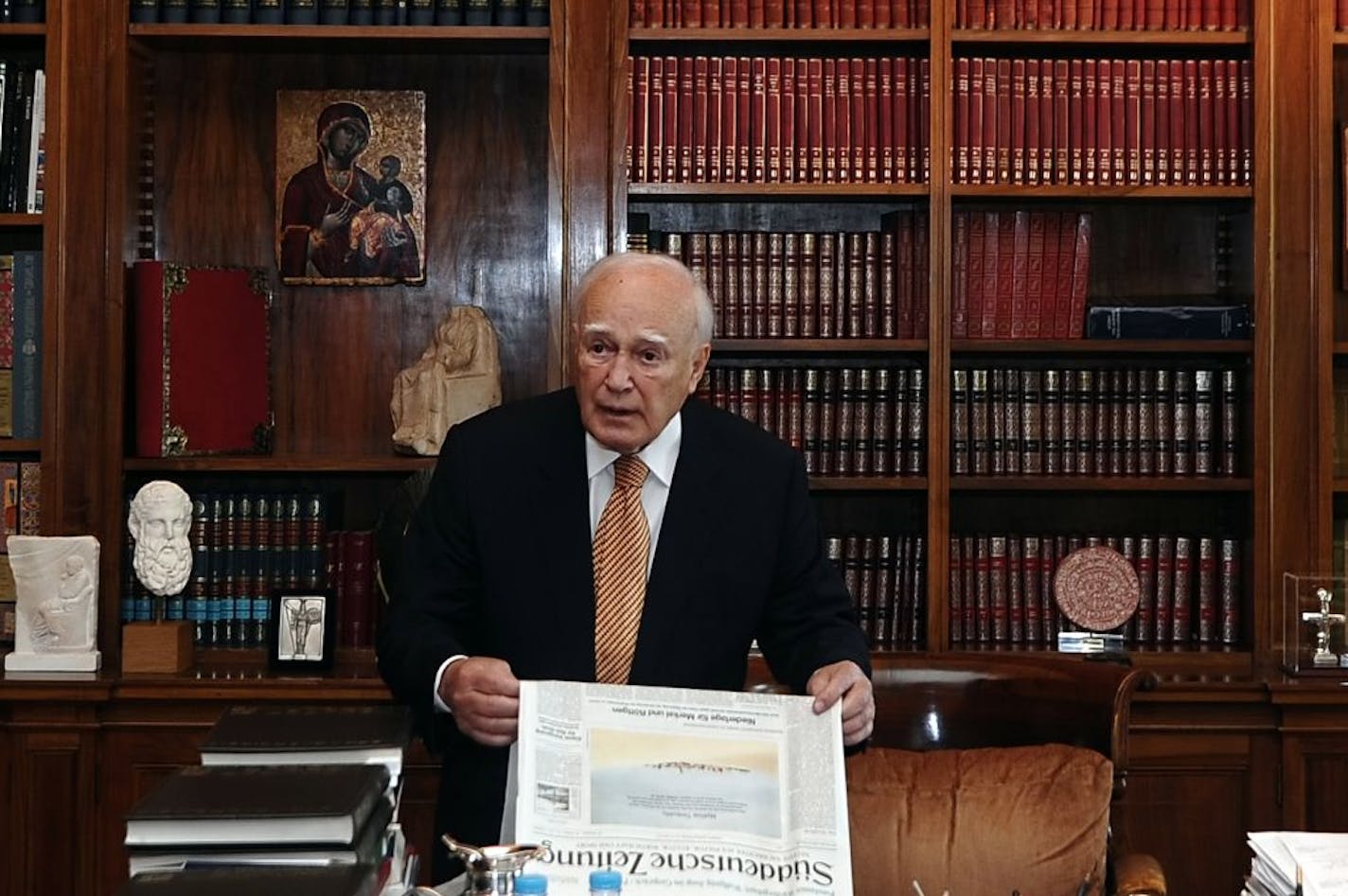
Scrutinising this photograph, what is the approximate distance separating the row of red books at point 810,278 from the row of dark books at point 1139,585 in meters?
0.56

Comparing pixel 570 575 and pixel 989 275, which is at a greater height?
pixel 989 275

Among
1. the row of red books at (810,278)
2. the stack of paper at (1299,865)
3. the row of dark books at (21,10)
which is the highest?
the row of dark books at (21,10)

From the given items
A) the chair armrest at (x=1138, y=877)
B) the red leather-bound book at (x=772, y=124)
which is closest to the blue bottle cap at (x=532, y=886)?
the chair armrest at (x=1138, y=877)

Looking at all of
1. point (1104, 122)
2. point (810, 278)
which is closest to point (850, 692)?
point (810, 278)

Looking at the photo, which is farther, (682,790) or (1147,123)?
(1147,123)

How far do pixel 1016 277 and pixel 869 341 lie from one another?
39 centimetres

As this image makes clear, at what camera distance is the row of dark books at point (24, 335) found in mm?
4035

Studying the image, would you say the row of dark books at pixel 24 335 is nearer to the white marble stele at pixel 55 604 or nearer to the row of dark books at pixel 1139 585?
the white marble stele at pixel 55 604

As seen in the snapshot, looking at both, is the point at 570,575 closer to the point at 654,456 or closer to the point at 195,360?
the point at 654,456

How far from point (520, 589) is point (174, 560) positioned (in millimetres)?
1664

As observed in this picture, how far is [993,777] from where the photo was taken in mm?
2547

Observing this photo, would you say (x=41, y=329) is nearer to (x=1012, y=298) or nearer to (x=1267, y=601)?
(x=1012, y=298)

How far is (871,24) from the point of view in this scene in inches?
159

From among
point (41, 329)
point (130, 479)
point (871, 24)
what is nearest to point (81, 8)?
point (41, 329)
